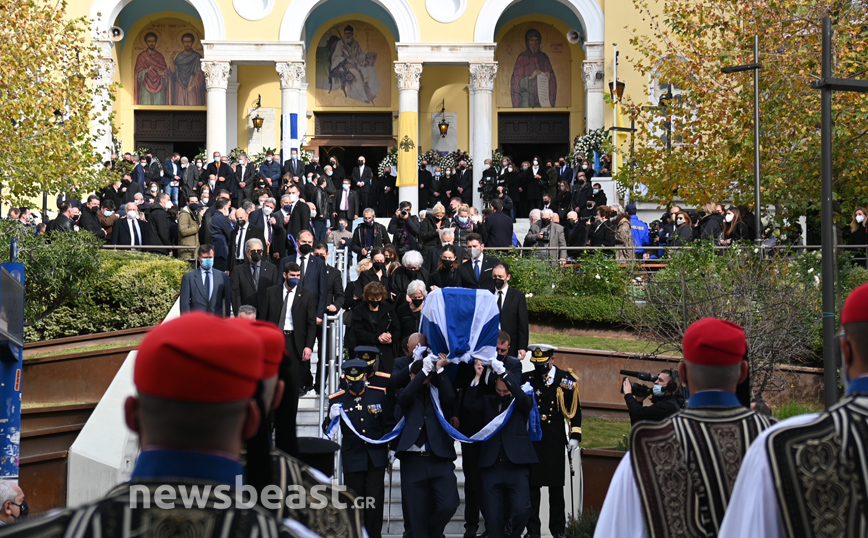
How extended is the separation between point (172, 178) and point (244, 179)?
108 inches

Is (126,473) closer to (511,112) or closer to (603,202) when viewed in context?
(603,202)

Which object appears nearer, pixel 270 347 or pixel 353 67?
pixel 270 347

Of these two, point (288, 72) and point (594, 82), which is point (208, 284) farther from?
point (594, 82)

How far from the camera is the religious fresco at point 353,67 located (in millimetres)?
37438

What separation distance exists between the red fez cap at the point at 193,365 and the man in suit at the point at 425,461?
268 inches

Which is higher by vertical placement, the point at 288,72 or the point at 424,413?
the point at 288,72

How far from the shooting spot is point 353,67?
37.6 meters

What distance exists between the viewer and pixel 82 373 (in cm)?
1483

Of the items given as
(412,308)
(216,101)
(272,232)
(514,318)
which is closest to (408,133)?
(216,101)

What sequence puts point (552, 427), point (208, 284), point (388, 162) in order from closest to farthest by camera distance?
point (552, 427) → point (208, 284) → point (388, 162)

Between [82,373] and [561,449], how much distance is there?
7.61m

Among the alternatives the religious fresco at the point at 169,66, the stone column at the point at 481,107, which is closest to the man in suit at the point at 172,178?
the religious fresco at the point at 169,66

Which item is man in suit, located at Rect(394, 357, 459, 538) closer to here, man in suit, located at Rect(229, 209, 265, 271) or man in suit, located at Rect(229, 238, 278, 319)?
man in suit, located at Rect(229, 238, 278, 319)

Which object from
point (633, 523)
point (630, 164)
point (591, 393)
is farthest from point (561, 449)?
point (630, 164)
